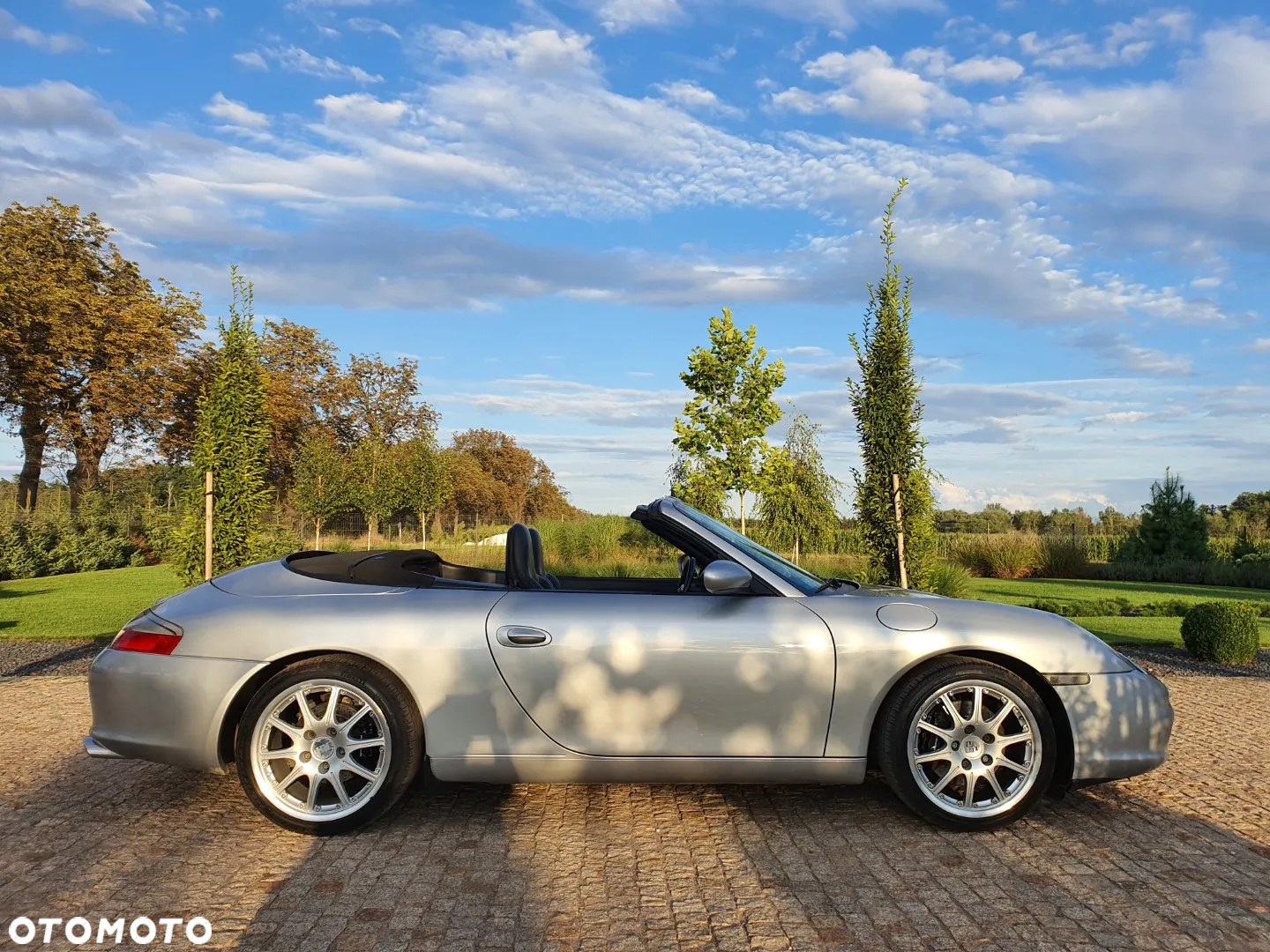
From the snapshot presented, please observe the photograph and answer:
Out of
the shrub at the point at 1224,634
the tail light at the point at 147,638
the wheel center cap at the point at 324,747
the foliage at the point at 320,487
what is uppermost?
the foliage at the point at 320,487

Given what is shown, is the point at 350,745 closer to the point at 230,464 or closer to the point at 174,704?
the point at 174,704

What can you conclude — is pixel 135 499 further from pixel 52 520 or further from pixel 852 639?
pixel 852 639

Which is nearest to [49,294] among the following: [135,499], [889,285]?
[135,499]

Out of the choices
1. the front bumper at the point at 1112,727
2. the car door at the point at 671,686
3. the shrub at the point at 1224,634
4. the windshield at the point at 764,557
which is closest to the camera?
the car door at the point at 671,686

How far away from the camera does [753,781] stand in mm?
3818

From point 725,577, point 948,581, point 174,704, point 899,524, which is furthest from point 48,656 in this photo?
point 948,581

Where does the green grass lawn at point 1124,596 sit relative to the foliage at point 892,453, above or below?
below

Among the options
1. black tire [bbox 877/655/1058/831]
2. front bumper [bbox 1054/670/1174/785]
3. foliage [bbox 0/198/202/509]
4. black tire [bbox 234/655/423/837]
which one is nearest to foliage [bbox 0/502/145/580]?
foliage [bbox 0/198/202/509]

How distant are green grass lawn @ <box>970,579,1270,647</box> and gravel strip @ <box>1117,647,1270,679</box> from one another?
0.45m

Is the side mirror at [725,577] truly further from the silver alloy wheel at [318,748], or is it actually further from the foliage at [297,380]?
the foliage at [297,380]

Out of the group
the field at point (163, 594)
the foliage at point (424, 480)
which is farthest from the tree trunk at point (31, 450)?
the foliage at point (424, 480)

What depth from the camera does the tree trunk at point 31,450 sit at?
33.5 metres

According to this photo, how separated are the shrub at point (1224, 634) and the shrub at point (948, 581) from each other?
3462 millimetres

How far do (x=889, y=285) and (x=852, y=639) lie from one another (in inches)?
397
